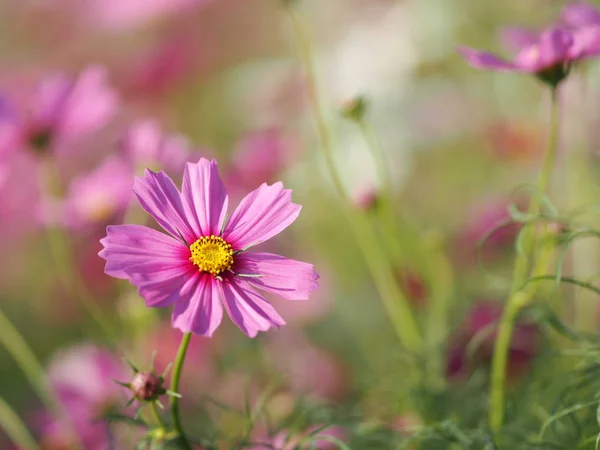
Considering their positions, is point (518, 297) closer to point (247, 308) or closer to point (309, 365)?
point (247, 308)

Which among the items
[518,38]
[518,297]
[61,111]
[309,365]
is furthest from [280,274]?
[309,365]

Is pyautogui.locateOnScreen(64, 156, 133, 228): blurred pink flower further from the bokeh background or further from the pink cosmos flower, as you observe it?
the pink cosmos flower

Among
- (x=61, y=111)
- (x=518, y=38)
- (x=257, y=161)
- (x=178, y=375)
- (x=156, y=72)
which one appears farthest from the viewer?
(x=156, y=72)

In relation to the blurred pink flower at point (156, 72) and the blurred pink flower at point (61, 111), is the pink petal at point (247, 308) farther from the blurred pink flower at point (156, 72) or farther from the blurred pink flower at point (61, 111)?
the blurred pink flower at point (156, 72)

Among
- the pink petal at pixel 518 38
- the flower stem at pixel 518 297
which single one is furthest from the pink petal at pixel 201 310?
the pink petal at pixel 518 38

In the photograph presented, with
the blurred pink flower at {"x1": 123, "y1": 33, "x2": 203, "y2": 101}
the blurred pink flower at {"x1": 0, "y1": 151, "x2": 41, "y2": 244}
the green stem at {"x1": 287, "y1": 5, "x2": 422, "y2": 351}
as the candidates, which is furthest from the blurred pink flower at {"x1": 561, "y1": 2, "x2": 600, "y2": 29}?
the blurred pink flower at {"x1": 123, "y1": 33, "x2": 203, "y2": 101}
